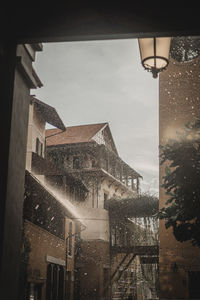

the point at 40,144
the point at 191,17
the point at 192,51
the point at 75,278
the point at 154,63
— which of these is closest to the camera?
the point at 191,17

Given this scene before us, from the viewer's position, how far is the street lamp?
288 cm

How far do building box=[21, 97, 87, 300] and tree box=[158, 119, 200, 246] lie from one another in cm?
569

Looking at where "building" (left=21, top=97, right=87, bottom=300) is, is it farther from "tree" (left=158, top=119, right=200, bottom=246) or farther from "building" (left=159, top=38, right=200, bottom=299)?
"tree" (left=158, top=119, right=200, bottom=246)

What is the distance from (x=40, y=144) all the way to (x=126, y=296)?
764 cm

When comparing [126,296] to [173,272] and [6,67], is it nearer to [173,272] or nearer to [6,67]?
[173,272]

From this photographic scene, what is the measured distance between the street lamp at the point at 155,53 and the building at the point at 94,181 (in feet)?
41.0

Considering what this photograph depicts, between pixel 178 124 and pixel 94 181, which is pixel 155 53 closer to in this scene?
pixel 178 124

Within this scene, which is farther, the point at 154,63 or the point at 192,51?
the point at 192,51

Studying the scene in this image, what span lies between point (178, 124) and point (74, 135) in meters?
15.0

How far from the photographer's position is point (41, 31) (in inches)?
96.7

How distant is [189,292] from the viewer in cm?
547

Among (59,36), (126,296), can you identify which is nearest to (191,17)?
(59,36)

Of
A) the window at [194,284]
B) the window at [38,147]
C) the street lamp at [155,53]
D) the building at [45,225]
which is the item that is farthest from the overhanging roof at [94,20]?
the window at [38,147]

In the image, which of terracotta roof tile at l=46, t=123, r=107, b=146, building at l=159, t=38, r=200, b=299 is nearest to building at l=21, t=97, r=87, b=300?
terracotta roof tile at l=46, t=123, r=107, b=146
